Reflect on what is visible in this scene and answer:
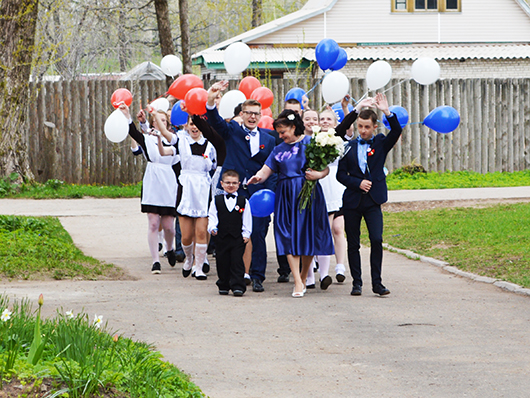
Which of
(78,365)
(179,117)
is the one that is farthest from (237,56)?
(78,365)

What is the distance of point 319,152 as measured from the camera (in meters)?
7.65

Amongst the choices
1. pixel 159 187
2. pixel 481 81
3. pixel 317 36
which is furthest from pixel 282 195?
pixel 317 36

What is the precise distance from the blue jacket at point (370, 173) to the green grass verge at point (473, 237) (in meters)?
1.73

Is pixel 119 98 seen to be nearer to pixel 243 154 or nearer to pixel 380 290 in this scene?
pixel 243 154

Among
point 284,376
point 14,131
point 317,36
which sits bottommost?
point 284,376

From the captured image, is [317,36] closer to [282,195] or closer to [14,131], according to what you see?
[14,131]

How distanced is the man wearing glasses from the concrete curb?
7.42ft

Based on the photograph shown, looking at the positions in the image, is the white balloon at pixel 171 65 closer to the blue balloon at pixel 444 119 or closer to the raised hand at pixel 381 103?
the raised hand at pixel 381 103

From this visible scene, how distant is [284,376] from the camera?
497cm

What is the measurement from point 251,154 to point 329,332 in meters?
2.75

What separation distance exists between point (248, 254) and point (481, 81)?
40.7 ft

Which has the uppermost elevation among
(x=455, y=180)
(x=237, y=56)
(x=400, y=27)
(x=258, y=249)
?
(x=400, y=27)

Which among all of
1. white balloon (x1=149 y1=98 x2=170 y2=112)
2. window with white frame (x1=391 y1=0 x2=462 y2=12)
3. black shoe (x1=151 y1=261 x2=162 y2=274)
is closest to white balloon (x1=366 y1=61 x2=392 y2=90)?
white balloon (x1=149 y1=98 x2=170 y2=112)

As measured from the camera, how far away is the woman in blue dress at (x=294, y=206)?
25.7 ft
